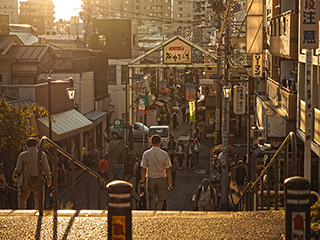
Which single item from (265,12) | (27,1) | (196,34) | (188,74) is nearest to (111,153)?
(265,12)

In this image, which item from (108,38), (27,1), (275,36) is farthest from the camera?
(27,1)

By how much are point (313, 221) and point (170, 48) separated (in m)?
28.7

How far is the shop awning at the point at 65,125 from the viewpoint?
25078mm

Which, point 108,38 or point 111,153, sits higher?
point 108,38

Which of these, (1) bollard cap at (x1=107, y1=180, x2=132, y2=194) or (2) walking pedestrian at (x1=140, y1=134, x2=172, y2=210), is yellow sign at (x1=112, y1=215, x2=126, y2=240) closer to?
(1) bollard cap at (x1=107, y1=180, x2=132, y2=194)

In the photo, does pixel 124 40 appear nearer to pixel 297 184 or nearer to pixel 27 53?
pixel 27 53

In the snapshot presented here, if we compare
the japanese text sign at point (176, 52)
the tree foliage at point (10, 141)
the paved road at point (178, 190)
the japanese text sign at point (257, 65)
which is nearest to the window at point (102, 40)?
the japanese text sign at point (176, 52)

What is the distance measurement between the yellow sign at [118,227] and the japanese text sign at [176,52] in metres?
29.9

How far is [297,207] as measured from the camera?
522 centimetres

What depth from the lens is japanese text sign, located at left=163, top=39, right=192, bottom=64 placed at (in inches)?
1377

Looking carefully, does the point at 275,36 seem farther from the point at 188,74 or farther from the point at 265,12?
the point at 188,74

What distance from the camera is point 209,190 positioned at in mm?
12383

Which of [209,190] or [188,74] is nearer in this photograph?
[209,190]

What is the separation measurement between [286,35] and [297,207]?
13285 mm
